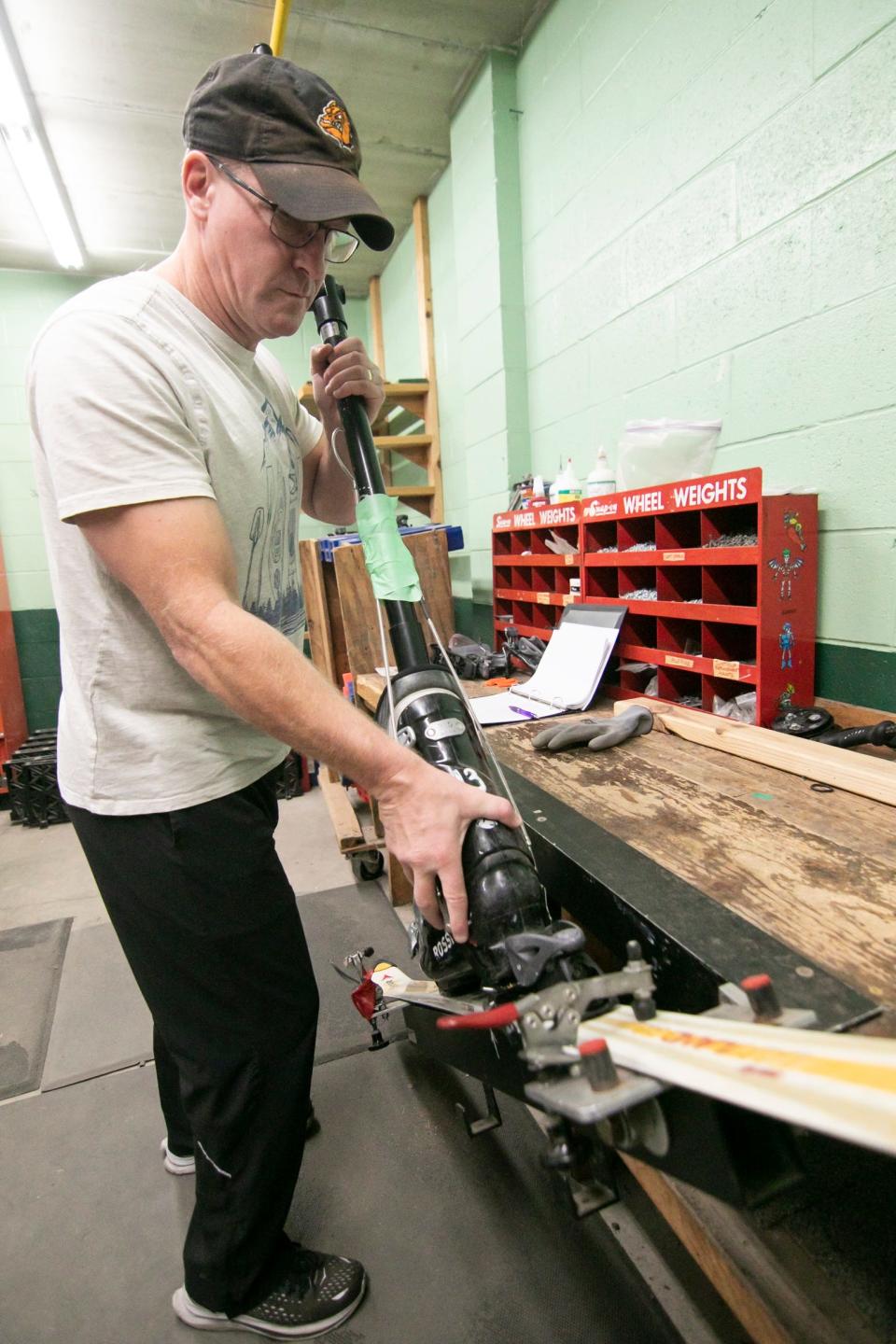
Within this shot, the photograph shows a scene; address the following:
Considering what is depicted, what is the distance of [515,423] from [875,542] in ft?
5.12

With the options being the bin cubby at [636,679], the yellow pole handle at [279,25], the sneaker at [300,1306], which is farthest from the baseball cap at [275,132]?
the yellow pole handle at [279,25]

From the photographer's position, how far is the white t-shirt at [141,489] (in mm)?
662

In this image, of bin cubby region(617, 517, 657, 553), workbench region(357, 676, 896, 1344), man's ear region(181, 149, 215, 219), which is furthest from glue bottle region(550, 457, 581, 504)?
man's ear region(181, 149, 215, 219)

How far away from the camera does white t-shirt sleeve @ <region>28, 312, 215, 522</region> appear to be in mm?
653

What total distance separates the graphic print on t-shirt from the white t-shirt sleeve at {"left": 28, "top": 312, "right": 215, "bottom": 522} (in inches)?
7.3

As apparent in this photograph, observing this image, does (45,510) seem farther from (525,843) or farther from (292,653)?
(525,843)

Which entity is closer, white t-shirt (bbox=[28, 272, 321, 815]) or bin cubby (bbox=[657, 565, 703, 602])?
white t-shirt (bbox=[28, 272, 321, 815])

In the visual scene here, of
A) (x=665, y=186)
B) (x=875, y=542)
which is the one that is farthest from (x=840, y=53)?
(x=875, y=542)

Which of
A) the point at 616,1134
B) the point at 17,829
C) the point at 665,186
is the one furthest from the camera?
the point at 17,829

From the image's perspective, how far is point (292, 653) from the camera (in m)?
0.69

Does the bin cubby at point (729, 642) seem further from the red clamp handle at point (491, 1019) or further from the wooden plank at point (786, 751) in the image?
the red clamp handle at point (491, 1019)

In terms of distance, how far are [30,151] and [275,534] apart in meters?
2.84

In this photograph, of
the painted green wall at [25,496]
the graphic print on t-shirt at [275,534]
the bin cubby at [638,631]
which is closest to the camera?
the graphic print on t-shirt at [275,534]

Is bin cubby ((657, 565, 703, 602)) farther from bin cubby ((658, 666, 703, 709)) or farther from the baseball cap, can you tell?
the baseball cap
